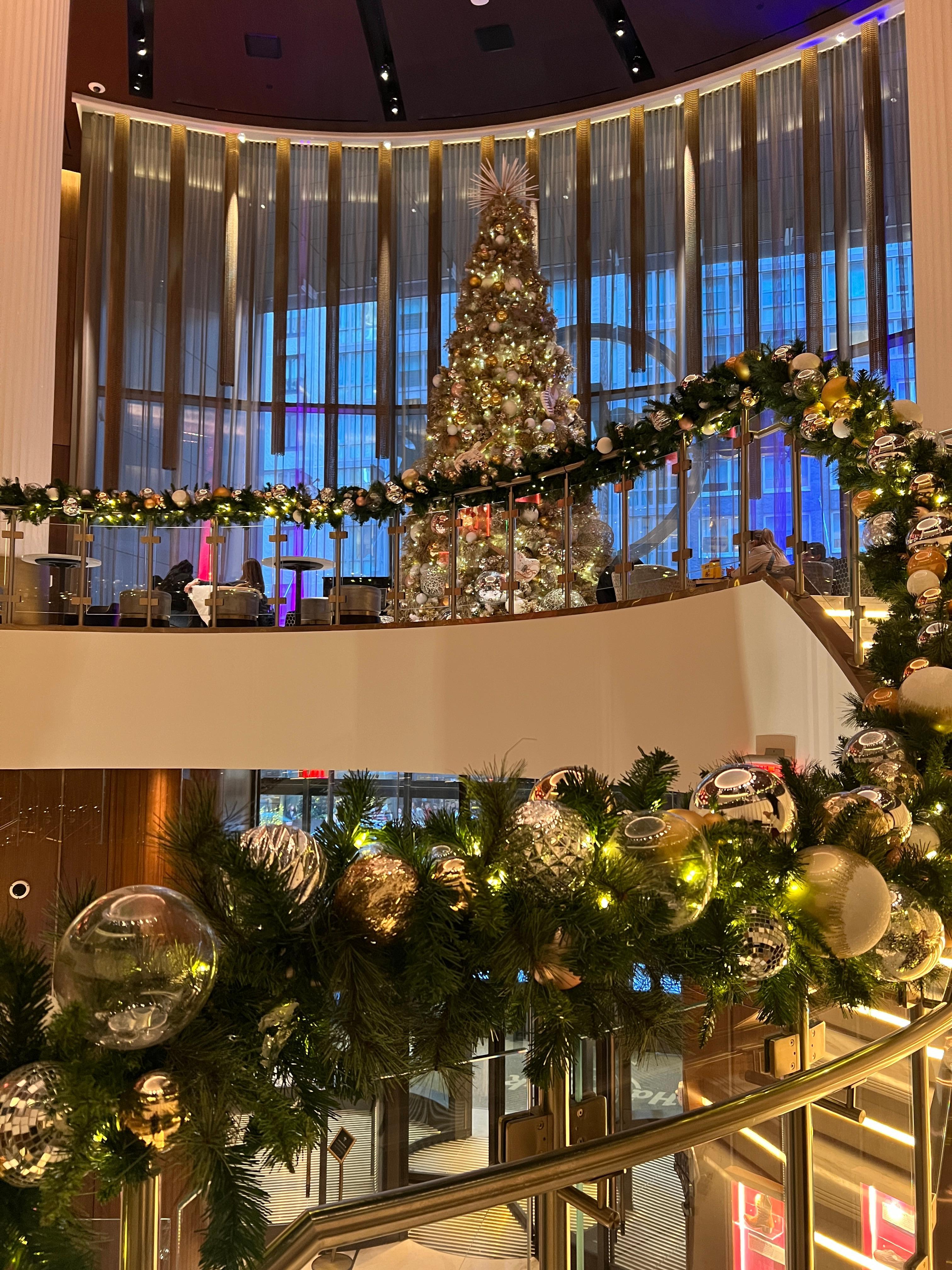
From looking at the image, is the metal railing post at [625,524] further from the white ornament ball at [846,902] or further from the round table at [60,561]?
the white ornament ball at [846,902]

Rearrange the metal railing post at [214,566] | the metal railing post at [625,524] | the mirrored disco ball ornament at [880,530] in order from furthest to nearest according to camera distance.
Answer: the metal railing post at [214,566], the metal railing post at [625,524], the mirrored disco ball ornament at [880,530]

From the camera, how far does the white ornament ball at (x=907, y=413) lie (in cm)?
333

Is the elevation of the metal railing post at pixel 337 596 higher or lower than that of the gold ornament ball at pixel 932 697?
higher

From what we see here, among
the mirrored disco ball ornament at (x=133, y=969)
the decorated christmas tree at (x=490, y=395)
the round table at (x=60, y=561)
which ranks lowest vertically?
the mirrored disco ball ornament at (x=133, y=969)

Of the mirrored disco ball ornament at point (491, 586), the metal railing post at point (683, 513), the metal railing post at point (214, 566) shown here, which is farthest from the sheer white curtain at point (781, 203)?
the metal railing post at point (214, 566)

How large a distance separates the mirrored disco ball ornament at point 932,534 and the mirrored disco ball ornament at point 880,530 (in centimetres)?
16

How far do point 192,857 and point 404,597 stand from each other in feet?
19.3

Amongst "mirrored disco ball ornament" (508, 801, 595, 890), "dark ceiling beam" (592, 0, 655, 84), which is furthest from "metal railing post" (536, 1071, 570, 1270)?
"dark ceiling beam" (592, 0, 655, 84)

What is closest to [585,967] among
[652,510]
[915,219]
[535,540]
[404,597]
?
[652,510]

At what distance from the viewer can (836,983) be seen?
1528 mm

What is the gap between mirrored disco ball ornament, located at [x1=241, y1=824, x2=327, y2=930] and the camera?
1.08m

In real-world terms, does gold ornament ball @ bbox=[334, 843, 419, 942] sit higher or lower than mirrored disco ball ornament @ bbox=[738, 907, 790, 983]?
higher

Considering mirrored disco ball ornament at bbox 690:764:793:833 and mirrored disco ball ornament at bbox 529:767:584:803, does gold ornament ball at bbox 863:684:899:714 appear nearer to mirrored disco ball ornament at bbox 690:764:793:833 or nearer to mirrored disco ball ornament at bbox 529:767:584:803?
mirrored disco ball ornament at bbox 690:764:793:833

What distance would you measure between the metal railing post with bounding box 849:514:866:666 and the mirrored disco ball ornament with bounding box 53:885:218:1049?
358cm
